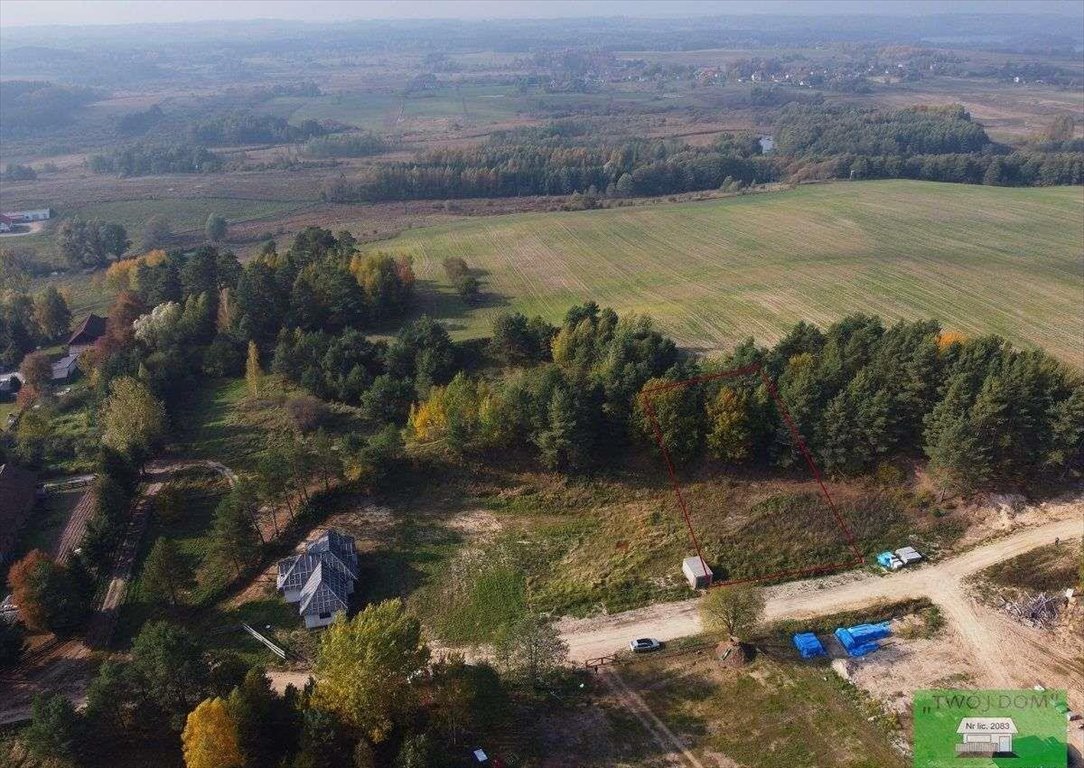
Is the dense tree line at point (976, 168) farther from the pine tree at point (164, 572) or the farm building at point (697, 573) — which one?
the pine tree at point (164, 572)

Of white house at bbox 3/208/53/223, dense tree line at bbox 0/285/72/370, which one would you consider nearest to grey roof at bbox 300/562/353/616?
dense tree line at bbox 0/285/72/370

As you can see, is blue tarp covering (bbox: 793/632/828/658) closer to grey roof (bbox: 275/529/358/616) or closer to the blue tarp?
the blue tarp

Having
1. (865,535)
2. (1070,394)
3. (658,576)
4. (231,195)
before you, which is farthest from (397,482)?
(231,195)

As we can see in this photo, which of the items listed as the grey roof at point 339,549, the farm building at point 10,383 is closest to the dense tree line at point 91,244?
the farm building at point 10,383

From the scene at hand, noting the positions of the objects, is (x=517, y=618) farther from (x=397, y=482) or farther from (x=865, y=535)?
(x=865, y=535)

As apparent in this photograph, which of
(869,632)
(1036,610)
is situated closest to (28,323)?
(869,632)
